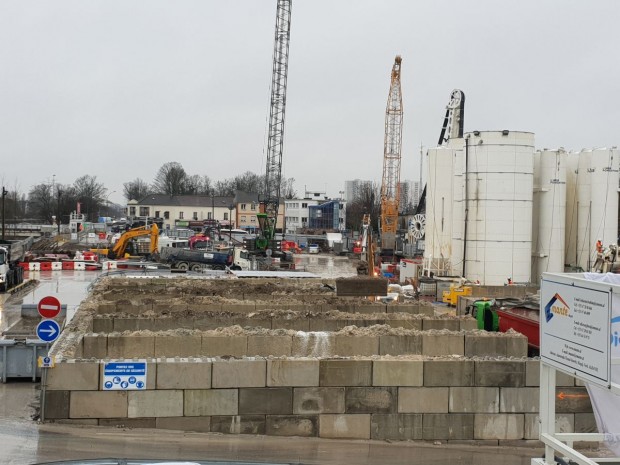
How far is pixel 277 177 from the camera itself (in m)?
76.7

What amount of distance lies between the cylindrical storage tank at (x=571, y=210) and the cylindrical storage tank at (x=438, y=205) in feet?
24.6

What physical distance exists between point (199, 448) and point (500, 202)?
108 ft

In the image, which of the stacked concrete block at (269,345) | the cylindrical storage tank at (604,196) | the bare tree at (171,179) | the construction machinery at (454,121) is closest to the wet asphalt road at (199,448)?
the stacked concrete block at (269,345)

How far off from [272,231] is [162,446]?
55.6m

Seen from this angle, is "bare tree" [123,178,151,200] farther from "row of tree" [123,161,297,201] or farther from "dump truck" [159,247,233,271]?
"dump truck" [159,247,233,271]

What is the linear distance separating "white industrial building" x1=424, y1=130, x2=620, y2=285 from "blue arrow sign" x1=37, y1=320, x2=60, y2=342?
3161cm

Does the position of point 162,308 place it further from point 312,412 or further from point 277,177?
point 277,177

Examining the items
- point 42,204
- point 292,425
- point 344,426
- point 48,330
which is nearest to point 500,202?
point 344,426

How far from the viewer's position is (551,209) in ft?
144

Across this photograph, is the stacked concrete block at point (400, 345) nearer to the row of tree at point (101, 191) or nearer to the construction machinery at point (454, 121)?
the construction machinery at point (454, 121)

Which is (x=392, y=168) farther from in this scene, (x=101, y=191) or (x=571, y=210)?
(x=101, y=191)

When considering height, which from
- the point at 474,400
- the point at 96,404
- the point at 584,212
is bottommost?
the point at 96,404

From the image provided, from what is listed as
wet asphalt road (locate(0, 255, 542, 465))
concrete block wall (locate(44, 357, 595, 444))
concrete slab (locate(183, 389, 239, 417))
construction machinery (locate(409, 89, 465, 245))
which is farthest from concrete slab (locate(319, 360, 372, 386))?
construction machinery (locate(409, 89, 465, 245))

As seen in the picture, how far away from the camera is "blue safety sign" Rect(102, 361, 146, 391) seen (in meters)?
12.9
